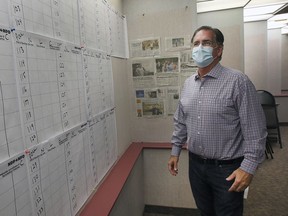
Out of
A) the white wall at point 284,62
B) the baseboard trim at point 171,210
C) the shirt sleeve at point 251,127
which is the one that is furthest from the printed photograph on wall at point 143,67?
the white wall at point 284,62

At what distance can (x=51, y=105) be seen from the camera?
3.08 feet

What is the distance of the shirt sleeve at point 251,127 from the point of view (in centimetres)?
123

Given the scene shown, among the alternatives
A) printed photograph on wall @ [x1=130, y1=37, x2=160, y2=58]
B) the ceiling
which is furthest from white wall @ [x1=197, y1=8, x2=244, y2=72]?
printed photograph on wall @ [x1=130, y1=37, x2=160, y2=58]

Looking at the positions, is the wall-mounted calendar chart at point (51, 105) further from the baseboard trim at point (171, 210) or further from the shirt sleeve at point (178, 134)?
the baseboard trim at point (171, 210)

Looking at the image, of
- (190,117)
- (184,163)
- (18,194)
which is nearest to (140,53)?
(190,117)

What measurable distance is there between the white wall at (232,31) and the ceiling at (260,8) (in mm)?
76

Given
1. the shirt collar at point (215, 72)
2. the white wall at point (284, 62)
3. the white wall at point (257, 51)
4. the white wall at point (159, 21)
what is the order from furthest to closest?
the white wall at point (284, 62) → the white wall at point (257, 51) → the white wall at point (159, 21) → the shirt collar at point (215, 72)

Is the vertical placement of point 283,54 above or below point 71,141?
above

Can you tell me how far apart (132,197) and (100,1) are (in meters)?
1.44

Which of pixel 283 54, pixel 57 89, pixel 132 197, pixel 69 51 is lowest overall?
pixel 132 197

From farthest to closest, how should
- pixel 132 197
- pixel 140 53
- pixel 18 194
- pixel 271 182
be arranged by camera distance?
pixel 271 182 < pixel 140 53 < pixel 132 197 < pixel 18 194

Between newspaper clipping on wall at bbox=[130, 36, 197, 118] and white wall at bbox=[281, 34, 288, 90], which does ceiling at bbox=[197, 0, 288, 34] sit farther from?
newspaper clipping on wall at bbox=[130, 36, 197, 118]

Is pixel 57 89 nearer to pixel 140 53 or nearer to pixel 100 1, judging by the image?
pixel 100 1

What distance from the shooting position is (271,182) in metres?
2.83
